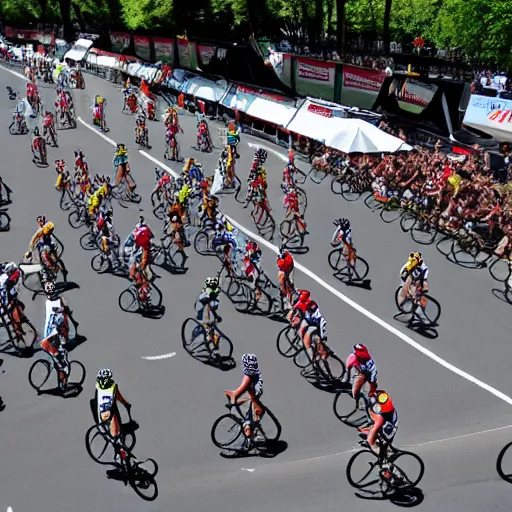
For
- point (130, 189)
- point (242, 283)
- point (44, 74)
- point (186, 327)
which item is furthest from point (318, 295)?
point (44, 74)

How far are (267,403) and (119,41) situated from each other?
4372 centimetres

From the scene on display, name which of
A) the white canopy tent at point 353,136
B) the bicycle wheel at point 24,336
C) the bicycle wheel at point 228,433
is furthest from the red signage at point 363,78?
the bicycle wheel at point 228,433

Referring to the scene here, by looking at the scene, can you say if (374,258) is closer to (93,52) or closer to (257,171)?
(257,171)

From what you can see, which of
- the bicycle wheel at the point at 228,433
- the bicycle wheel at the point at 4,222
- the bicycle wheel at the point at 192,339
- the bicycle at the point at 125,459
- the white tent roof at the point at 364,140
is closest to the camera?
the bicycle at the point at 125,459

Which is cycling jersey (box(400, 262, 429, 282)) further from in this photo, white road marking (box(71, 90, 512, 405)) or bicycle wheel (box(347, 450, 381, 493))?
bicycle wheel (box(347, 450, 381, 493))

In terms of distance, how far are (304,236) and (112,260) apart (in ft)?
18.7

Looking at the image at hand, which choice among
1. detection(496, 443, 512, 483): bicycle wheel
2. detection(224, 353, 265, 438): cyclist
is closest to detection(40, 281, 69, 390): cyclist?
detection(224, 353, 265, 438): cyclist

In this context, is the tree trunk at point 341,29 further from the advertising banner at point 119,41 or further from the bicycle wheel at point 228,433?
the bicycle wheel at point 228,433

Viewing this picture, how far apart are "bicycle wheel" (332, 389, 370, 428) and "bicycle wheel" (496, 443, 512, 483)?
2312 mm

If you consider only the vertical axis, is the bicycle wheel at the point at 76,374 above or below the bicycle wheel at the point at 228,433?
below

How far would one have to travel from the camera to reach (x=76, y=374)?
13.8 metres

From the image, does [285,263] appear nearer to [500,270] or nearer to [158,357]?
[158,357]

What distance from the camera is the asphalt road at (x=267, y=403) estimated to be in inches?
421

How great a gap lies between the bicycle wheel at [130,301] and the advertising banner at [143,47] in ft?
109
